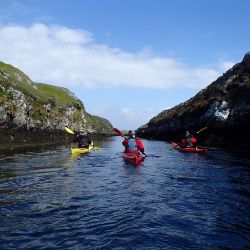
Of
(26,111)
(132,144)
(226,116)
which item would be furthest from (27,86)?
(132,144)

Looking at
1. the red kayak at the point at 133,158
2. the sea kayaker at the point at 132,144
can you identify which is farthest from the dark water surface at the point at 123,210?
the sea kayaker at the point at 132,144

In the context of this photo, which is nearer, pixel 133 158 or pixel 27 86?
pixel 133 158

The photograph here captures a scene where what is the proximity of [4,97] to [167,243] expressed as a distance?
61.1 metres

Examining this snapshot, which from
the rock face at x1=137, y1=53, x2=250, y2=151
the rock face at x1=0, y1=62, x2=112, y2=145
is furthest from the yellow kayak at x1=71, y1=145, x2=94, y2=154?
the rock face at x1=137, y1=53, x2=250, y2=151

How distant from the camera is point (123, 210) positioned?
649 inches

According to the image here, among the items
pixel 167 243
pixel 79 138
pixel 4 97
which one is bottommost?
pixel 167 243

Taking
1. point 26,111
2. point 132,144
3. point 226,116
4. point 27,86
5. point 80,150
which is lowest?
point 80,150

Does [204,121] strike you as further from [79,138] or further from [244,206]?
[244,206]

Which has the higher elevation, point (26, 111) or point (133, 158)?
point (26, 111)

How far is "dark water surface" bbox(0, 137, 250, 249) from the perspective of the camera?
41.5 feet

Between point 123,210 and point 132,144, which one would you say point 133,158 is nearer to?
point 132,144

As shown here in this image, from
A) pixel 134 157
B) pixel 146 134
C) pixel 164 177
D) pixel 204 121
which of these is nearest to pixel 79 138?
pixel 134 157

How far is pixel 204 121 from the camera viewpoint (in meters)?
71.3

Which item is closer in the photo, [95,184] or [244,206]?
[244,206]
